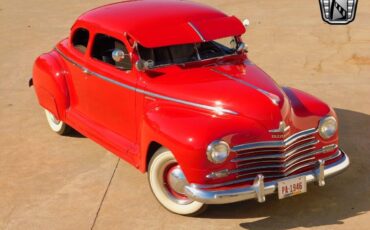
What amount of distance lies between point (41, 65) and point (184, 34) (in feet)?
7.38

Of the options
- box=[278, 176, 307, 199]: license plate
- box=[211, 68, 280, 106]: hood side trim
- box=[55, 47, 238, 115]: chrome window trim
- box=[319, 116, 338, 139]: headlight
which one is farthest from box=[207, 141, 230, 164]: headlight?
box=[319, 116, 338, 139]: headlight

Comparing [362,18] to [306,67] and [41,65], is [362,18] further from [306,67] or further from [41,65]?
[41,65]

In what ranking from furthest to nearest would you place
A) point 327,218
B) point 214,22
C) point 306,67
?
point 306,67, point 214,22, point 327,218

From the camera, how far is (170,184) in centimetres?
543

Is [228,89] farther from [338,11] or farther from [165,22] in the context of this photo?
[338,11]

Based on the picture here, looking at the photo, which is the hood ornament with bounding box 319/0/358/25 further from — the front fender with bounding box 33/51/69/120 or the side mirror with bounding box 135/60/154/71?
the side mirror with bounding box 135/60/154/71

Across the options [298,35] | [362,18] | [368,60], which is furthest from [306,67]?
[362,18]

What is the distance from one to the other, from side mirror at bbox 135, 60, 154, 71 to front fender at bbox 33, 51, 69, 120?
1554 millimetres

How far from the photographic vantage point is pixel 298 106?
564 centimetres

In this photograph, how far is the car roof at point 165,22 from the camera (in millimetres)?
5883

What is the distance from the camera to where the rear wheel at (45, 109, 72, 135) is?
735 cm

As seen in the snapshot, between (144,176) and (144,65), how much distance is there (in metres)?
1.24

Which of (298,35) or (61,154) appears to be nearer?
(61,154)

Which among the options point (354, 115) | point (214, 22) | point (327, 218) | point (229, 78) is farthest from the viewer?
point (354, 115)
